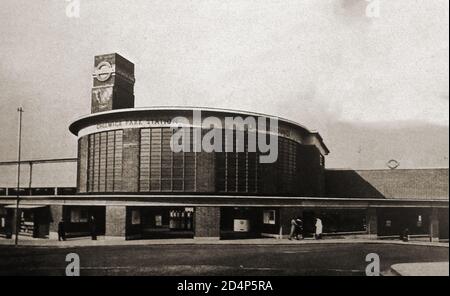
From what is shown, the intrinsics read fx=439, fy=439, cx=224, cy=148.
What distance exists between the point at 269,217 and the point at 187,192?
20.9ft

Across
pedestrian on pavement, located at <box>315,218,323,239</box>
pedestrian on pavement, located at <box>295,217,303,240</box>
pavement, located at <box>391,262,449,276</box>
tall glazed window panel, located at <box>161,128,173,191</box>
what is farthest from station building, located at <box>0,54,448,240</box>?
pavement, located at <box>391,262,449,276</box>

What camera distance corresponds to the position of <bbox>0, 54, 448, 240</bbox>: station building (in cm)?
2988

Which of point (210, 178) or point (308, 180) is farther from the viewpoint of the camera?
point (308, 180)

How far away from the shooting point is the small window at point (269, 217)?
31944 mm

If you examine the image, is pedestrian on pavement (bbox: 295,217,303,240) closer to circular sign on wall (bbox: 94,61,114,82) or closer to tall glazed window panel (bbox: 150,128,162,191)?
tall glazed window panel (bbox: 150,128,162,191)

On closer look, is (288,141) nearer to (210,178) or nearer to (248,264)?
(210,178)

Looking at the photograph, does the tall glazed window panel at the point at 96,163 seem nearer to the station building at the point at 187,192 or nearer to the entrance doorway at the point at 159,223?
the station building at the point at 187,192

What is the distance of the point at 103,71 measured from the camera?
38.3 metres

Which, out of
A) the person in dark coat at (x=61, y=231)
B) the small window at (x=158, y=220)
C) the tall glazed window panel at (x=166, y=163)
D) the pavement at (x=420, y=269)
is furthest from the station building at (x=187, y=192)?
the pavement at (x=420, y=269)

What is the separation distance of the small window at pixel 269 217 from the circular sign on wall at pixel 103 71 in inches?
714

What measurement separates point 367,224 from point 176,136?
15.8 meters

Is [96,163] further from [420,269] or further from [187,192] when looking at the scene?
[420,269]
